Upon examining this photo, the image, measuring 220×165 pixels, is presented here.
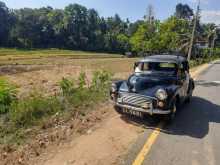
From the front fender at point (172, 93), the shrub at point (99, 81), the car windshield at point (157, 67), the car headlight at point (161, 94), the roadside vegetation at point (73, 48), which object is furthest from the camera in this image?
the shrub at point (99, 81)

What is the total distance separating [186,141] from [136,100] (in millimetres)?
1730

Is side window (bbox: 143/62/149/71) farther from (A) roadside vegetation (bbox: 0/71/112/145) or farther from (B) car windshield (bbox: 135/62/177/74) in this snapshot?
(A) roadside vegetation (bbox: 0/71/112/145)

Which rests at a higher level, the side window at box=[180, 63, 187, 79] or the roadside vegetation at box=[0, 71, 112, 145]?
the side window at box=[180, 63, 187, 79]

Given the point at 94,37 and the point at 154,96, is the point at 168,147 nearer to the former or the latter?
the point at 154,96

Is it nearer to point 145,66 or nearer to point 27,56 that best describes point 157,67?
point 145,66

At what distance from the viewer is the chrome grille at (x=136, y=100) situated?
7941 mm

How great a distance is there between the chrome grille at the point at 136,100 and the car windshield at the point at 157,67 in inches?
77.6

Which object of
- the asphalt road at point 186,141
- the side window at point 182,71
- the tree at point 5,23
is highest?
the tree at point 5,23

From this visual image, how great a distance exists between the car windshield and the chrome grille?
1.97 m

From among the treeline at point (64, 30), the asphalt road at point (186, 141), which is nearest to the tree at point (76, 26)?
the treeline at point (64, 30)

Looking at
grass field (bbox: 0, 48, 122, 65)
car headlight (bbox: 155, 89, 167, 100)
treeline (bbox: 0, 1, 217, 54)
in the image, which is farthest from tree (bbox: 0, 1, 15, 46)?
car headlight (bbox: 155, 89, 167, 100)

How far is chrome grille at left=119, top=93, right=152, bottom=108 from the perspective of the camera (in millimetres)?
7941

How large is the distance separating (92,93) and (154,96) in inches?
167

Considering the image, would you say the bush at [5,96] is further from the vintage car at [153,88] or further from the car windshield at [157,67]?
the car windshield at [157,67]
